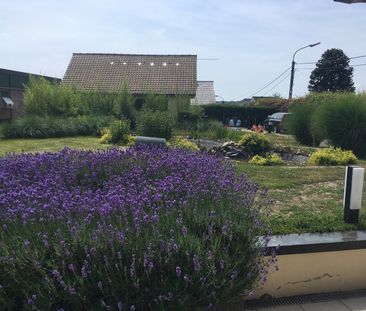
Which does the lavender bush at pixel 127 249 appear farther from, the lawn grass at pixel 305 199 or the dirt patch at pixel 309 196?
the dirt patch at pixel 309 196

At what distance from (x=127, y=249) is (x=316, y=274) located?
2.00 metres

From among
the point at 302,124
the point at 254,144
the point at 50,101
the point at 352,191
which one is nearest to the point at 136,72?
the point at 50,101

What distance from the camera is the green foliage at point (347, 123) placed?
45.3ft

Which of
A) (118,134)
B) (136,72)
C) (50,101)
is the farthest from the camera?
(136,72)

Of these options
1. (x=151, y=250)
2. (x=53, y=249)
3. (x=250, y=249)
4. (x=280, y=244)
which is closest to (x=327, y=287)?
(x=280, y=244)

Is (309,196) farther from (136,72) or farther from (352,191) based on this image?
(136,72)

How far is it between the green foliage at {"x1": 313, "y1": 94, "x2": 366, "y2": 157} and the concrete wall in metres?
10.6

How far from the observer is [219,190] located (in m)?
3.71

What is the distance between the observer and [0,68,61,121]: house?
965 inches

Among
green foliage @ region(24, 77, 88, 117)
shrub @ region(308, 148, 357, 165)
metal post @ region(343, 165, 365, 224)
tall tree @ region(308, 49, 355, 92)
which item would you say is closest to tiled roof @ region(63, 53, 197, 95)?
green foliage @ region(24, 77, 88, 117)

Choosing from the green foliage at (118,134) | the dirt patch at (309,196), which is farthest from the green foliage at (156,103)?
the dirt patch at (309,196)

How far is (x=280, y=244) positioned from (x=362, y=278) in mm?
993

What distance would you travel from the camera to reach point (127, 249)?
2.70 metres

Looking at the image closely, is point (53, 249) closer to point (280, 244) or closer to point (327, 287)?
point (280, 244)
